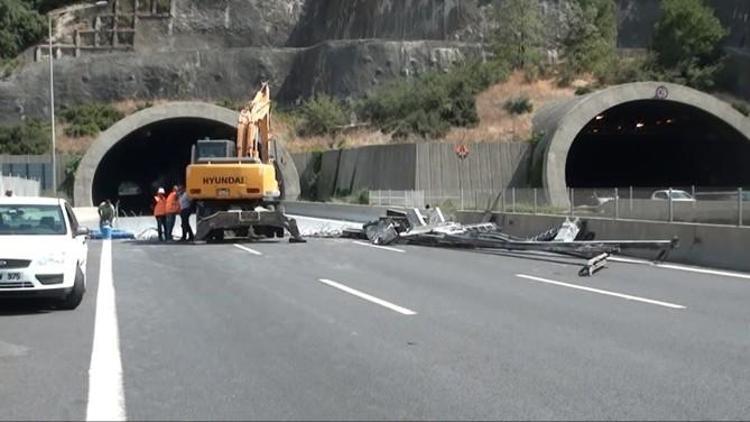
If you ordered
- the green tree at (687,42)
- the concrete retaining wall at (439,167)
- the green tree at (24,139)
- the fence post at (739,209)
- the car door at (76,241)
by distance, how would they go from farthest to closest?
the green tree at (24,139) < the green tree at (687,42) < the concrete retaining wall at (439,167) < the fence post at (739,209) < the car door at (76,241)

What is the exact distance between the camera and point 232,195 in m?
26.4

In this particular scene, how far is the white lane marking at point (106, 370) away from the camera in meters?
6.96

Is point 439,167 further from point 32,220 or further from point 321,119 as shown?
point 32,220

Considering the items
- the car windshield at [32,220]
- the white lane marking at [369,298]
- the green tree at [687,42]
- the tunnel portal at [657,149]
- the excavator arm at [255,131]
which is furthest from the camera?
the green tree at [687,42]

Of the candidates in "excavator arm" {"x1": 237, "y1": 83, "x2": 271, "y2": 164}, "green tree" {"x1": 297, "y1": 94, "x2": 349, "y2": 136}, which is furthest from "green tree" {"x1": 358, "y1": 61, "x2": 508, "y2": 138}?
"excavator arm" {"x1": 237, "y1": 83, "x2": 271, "y2": 164}

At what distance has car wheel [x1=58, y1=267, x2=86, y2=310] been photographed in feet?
41.4

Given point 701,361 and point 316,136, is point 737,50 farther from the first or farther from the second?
point 701,361

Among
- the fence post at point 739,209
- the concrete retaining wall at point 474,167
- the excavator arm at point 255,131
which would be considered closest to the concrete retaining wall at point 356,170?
the concrete retaining wall at point 474,167

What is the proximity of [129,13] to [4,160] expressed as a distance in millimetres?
39227

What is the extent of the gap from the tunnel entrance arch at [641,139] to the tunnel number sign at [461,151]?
4.04 meters

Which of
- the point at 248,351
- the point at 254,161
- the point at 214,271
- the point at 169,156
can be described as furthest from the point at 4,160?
the point at 248,351

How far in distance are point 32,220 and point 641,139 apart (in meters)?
53.0

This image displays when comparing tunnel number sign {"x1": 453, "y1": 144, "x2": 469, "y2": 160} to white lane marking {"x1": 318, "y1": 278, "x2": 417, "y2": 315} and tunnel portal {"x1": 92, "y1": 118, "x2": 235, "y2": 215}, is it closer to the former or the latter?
tunnel portal {"x1": 92, "y1": 118, "x2": 235, "y2": 215}

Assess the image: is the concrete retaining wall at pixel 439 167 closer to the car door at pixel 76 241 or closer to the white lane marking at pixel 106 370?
the car door at pixel 76 241
